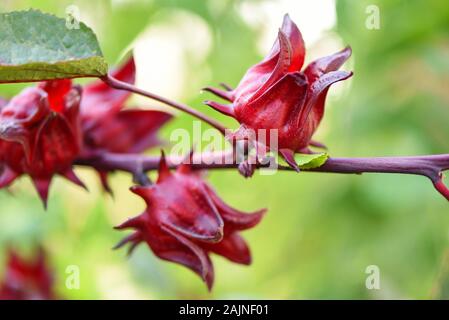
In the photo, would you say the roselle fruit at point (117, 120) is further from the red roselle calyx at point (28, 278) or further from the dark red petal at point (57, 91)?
the red roselle calyx at point (28, 278)

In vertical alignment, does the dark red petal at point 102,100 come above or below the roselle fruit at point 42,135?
above

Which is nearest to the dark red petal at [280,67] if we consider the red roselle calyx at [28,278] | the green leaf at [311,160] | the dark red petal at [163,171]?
the green leaf at [311,160]

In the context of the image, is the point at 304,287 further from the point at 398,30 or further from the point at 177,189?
the point at 177,189

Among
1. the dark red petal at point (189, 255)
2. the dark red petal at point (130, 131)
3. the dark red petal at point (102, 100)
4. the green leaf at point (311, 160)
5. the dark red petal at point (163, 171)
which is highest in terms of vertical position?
the dark red petal at point (102, 100)

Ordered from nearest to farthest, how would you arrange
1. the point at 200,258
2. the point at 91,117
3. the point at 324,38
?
1. the point at 200,258
2. the point at 91,117
3. the point at 324,38

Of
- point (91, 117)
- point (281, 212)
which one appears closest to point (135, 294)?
point (281, 212)

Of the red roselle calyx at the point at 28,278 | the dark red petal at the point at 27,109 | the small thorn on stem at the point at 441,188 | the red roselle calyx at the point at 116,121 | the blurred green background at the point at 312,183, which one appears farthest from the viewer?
the blurred green background at the point at 312,183

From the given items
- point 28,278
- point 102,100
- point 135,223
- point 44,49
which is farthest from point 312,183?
point 44,49

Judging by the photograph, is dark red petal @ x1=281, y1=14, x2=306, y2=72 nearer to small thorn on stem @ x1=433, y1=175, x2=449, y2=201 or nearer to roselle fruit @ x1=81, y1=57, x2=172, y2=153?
small thorn on stem @ x1=433, y1=175, x2=449, y2=201
